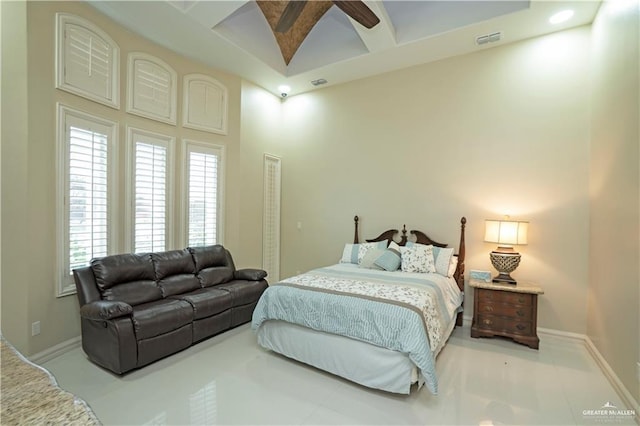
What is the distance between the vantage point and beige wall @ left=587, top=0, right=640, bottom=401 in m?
2.30

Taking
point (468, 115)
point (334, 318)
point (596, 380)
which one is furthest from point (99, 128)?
point (596, 380)

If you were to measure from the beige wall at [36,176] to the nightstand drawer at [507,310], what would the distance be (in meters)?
4.60

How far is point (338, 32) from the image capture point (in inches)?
172

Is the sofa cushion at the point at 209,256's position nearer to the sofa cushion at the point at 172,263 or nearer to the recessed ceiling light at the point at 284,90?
the sofa cushion at the point at 172,263

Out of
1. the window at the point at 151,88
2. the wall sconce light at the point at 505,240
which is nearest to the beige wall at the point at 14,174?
the window at the point at 151,88

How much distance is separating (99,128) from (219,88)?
189cm

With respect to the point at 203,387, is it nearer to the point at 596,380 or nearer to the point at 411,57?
the point at 596,380

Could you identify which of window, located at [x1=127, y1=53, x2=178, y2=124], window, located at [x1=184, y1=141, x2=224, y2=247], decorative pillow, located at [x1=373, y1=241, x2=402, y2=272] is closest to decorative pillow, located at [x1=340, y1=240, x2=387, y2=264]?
decorative pillow, located at [x1=373, y1=241, x2=402, y2=272]

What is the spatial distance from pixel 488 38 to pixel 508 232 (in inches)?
94.9

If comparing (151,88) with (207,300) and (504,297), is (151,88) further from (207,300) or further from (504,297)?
(504,297)

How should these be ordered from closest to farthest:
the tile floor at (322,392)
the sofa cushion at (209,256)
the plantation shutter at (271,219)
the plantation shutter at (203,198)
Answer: the tile floor at (322,392) < the sofa cushion at (209,256) < the plantation shutter at (203,198) < the plantation shutter at (271,219)

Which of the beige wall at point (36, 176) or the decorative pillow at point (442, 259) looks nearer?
the beige wall at point (36, 176)

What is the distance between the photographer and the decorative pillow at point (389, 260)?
3.90 meters

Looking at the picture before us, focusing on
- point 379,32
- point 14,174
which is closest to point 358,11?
point 379,32
